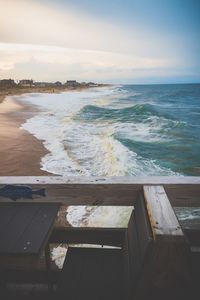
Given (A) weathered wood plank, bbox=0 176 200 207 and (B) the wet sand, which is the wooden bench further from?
(B) the wet sand

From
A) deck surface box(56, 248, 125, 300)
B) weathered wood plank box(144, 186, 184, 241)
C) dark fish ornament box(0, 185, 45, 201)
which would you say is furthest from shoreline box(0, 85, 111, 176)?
weathered wood plank box(144, 186, 184, 241)

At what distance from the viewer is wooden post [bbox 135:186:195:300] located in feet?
4.18

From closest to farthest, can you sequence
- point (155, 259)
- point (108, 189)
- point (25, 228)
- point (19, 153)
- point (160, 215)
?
point (155, 259) → point (160, 215) → point (25, 228) → point (108, 189) → point (19, 153)

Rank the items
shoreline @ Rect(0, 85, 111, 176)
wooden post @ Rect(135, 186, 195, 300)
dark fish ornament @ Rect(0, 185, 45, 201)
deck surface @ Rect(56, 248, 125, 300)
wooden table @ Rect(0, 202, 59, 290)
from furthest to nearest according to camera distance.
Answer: shoreline @ Rect(0, 85, 111, 176) < dark fish ornament @ Rect(0, 185, 45, 201) < deck surface @ Rect(56, 248, 125, 300) < wooden table @ Rect(0, 202, 59, 290) < wooden post @ Rect(135, 186, 195, 300)

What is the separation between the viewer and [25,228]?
1.70m

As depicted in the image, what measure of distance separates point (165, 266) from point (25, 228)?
0.91 meters

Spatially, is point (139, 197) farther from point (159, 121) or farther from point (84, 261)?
point (159, 121)

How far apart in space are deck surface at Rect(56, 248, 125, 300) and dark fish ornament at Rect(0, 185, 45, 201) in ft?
2.16

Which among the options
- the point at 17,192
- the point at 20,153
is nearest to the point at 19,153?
the point at 20,153

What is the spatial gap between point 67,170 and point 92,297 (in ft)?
21.9

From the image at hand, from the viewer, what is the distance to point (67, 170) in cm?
841

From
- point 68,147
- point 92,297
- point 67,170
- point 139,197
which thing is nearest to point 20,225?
point 92,297

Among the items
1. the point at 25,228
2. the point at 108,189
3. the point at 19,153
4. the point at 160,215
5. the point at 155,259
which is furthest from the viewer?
the point at 19,153

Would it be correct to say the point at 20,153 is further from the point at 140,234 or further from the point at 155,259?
the point at 155,259
